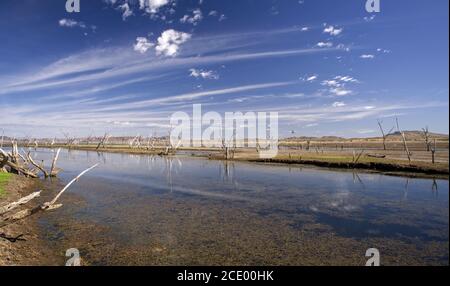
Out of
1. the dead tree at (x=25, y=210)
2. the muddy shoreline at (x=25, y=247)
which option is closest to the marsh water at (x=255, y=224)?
the muddy shoreline at (x=25, y=247)

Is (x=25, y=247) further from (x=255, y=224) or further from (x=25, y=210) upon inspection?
(x=255, y=224)

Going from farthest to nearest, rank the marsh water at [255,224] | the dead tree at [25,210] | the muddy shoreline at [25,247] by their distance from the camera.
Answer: the marsh water at [255,224]
the muddy shoreline at [25,247]
the dead tree at [25,210]

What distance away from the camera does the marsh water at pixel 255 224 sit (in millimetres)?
10945

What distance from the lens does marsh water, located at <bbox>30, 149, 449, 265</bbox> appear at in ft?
35.9

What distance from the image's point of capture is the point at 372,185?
81.2ft

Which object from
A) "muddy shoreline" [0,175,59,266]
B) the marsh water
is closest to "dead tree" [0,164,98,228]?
"muddy shoreline" [0,175,59,266]

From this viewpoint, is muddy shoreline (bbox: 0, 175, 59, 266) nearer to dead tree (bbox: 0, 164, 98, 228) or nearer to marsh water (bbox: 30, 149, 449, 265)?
marsh water (bbox: 30, 149, 449, 265)

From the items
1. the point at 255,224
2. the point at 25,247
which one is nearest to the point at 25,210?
the point at 25,247

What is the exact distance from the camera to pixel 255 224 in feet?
48.9

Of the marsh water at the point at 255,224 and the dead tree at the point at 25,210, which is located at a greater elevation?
the dead tree at the point at 25,210

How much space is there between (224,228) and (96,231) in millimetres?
5740

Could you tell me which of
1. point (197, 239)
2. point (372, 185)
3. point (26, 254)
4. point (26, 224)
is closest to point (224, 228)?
point (197, 239)

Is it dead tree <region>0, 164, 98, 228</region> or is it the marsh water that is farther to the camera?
the marsh water

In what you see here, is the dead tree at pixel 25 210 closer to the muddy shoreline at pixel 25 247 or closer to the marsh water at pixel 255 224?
the muddy shoreline at pixel 25 247
